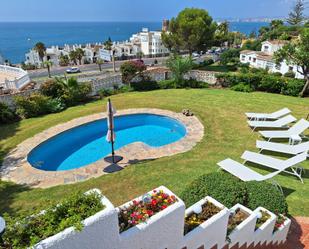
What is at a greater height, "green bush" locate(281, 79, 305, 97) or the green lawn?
"green bush" locate(281, 79, 305, 97)

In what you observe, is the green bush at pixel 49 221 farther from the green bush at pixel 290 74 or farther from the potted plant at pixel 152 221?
the green bush at pixel 290 74

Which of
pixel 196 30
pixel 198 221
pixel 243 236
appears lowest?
pixel 243 236

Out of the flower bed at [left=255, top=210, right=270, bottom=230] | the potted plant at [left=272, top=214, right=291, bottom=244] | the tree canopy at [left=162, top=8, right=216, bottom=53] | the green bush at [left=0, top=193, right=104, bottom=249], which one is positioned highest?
the tree canopy at [left=162, top=8, right=216, bottom=53]

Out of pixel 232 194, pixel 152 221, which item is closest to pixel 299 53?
pixel 232 194

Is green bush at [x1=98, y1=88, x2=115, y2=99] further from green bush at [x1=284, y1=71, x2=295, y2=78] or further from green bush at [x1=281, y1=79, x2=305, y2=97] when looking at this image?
green bush at [x1=284, y1=71, x2=295, y2=78]

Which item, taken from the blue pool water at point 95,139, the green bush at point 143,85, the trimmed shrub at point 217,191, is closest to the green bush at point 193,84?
the green bush at point 143,85

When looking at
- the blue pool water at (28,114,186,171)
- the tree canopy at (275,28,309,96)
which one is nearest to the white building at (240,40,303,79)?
the tree canopy at (275,28,309,96)

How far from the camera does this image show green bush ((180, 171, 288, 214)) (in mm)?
5285

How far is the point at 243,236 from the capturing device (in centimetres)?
465

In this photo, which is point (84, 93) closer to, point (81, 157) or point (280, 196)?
point (81, 157)

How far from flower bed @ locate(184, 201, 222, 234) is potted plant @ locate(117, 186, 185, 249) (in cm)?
36

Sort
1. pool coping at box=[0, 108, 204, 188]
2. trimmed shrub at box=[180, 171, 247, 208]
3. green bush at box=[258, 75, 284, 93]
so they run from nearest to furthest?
trimmed shrub at box=[180, 171, 247, 208] → pool coping at box=[0, 108, 204, 188] → green bush at box=[258, 75, 284, 93]

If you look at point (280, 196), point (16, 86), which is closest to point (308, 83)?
point (280, 196)

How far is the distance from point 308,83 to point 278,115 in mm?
6770
